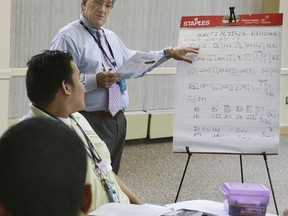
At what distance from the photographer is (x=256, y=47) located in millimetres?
3598

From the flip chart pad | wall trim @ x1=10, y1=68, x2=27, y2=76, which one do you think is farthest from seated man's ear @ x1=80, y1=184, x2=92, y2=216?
wall trim @ x1=10, y1=68, x2=27, y2=76

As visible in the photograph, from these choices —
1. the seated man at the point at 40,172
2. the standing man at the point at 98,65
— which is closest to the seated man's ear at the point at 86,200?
the seated man at the point at 40,172

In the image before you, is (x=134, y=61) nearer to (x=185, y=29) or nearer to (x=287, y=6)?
(x=185, y=29)

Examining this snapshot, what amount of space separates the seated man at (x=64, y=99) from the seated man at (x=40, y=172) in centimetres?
139

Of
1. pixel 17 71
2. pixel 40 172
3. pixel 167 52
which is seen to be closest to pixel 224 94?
pixel 167 52

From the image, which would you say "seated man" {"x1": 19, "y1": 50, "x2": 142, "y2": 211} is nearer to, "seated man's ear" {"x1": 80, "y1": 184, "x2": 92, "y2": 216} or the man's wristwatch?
the man's wristwatch

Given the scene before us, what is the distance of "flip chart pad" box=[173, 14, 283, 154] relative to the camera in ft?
11.8

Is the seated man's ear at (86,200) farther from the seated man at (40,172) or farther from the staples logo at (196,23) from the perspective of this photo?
the staples logo at (196,23)

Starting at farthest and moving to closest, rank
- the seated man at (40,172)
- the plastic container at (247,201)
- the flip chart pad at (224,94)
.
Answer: the flip chart pad at (224,94) → the plastic container at (247,201) → the seated man at (40,172)

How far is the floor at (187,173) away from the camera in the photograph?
4.97 m

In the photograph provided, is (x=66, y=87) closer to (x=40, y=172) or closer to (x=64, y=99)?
(x=64, y=99)

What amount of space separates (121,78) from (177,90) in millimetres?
416

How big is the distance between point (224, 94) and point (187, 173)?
2.21 meters

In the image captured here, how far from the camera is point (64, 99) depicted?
8.38ft
